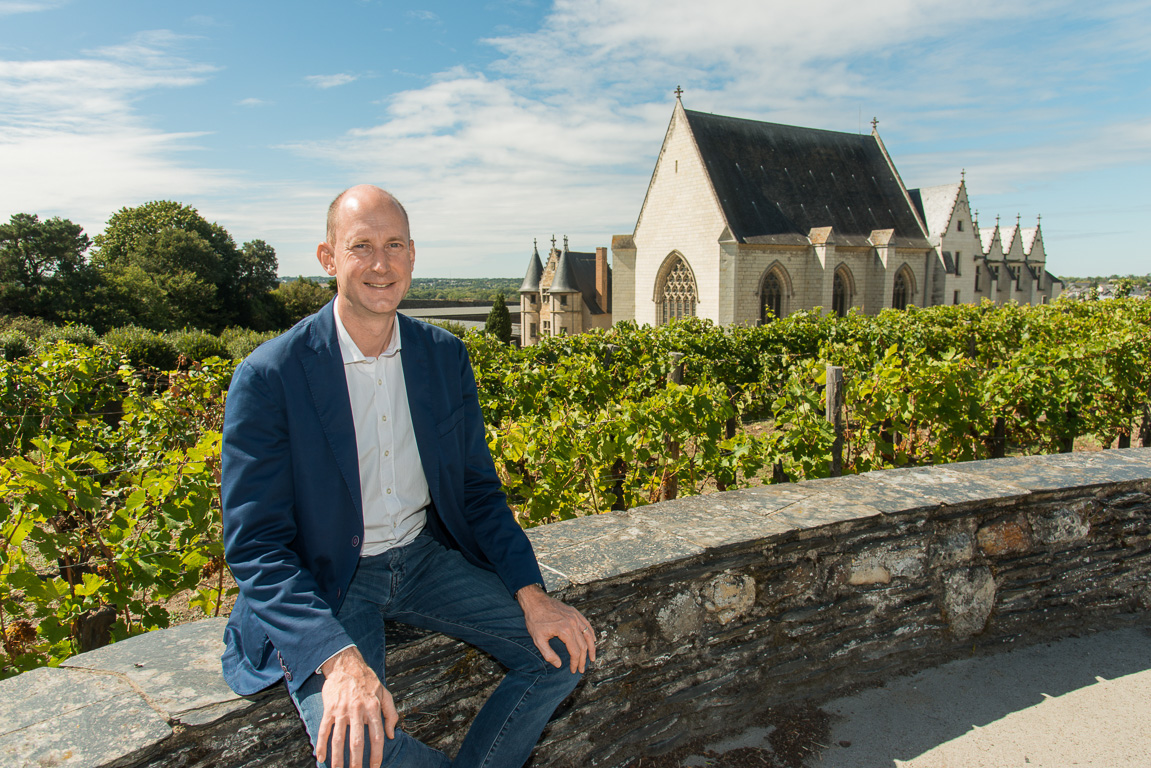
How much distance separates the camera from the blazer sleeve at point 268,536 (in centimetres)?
136

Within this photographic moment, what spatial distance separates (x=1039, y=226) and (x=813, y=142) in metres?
25.9

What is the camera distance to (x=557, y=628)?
1.63 m

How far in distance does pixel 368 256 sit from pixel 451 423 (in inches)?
19.7

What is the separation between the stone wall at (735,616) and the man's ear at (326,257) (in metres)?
0.97

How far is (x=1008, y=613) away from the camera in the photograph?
2.55 metres

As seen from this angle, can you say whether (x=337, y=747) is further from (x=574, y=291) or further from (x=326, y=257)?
(x=574, y=291)

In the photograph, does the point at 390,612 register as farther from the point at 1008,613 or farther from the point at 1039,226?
the point at 1039,226

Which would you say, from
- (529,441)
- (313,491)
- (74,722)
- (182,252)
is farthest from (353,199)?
(182,252)

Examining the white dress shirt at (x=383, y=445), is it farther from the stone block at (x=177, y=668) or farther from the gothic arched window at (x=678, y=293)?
the gothic arched window at (x=678, y=293)

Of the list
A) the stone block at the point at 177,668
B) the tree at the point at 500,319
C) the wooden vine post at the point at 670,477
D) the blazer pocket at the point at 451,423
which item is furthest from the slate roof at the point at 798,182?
the stone block at the point at 177,668

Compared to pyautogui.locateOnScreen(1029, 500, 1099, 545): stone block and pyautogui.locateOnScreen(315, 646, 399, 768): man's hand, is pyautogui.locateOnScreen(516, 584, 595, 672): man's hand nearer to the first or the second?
pyautogui.locateOnScreen(315, 646, 399, 768): man's hand

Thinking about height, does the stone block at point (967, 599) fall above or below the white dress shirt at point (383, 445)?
below

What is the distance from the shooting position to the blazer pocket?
1837 millimetres

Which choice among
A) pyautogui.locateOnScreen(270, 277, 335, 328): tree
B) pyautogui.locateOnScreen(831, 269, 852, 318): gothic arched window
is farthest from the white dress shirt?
pyautogui.locateOnScreen(270, 277, 335, 328): tree
